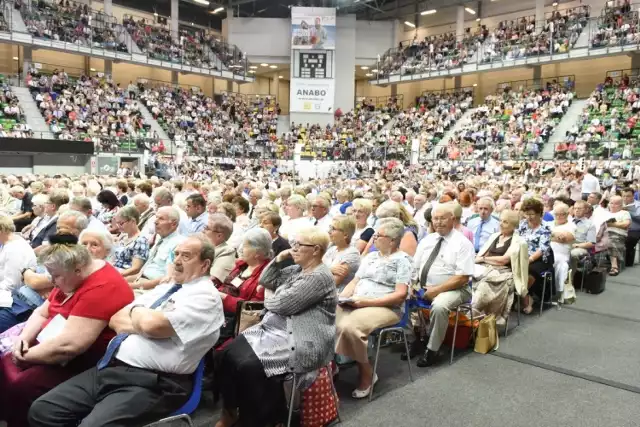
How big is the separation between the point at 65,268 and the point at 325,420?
5.53 ft

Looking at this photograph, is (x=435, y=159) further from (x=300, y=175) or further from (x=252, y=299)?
(x=252, y=299)

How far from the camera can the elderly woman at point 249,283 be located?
338 centimetres

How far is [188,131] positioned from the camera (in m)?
25.9

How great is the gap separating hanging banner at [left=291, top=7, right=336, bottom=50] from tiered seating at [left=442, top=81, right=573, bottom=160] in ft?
33.0

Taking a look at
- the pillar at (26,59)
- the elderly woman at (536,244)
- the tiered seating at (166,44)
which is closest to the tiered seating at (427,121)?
the tiered seating at (166,44)

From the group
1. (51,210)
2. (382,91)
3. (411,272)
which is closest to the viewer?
(411,272)

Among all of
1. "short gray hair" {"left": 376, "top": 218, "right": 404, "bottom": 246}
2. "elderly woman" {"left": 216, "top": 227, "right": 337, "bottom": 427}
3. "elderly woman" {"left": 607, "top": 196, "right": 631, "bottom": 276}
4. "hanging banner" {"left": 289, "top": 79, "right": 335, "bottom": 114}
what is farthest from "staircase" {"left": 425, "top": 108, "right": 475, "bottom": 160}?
"elderly woman" {"left": 216, "top": 227, "right": 337, "bottom": 427}

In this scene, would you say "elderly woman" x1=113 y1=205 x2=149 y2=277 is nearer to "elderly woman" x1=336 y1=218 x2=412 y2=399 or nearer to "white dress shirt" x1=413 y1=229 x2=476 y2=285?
"elderly woman" x1=336 y1=218 x2=412 y2=399

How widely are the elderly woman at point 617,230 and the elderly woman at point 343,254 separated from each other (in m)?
5.31

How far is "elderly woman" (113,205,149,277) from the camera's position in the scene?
4.23m

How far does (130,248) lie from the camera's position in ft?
14.3

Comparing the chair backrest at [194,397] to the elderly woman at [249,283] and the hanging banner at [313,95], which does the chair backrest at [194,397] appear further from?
the hanging banner at [313,95]

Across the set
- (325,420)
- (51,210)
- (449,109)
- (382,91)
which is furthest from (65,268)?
(382,91)

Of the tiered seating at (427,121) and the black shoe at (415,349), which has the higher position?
the tiered seating at (427,121)
